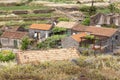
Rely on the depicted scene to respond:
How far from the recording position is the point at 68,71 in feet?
27.6

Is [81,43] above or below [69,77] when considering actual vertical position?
below

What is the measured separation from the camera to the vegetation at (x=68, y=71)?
26.2 feet

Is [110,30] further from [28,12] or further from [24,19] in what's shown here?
[28,12]

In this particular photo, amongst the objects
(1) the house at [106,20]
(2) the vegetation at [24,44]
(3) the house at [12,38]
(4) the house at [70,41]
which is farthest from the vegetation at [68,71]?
(1) the house at [106,20]

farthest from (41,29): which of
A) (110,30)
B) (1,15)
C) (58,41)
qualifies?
(1,15)

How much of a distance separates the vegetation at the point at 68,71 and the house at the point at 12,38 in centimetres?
1795

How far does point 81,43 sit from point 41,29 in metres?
5.64

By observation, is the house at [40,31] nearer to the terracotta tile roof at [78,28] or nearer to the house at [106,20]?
the terracotta tile roof at [78,28]

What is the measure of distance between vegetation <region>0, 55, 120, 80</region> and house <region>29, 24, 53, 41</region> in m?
18.9

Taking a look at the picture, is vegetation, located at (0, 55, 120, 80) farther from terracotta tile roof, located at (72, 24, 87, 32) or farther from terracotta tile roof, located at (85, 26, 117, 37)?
terracotta tile roof, located at (72, 24, 87, 32)

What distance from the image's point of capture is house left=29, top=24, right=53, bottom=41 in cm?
2809

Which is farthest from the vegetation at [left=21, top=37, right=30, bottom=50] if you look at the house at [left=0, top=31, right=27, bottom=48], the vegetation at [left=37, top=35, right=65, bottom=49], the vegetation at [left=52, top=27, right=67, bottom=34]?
the vegetation at [left=52, top=27, right=67, bottom=34]

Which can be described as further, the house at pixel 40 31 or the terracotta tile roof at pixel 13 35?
the house at pixel 40 31

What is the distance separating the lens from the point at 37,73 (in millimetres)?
8211
